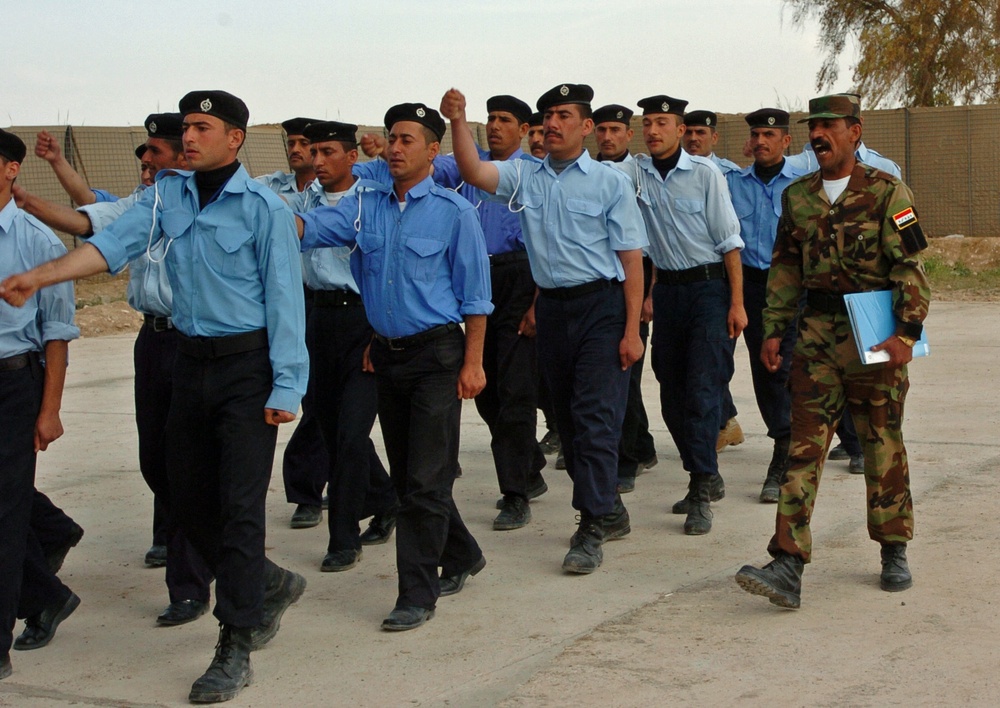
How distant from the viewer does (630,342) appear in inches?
254

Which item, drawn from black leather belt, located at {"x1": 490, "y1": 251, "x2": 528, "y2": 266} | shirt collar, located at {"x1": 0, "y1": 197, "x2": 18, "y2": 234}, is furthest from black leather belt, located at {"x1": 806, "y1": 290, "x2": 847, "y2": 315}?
shirt collar, located at {"x1": 0, "y1": 197, "x2": 18, "y2": 234}

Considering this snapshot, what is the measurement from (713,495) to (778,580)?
2.11 metres

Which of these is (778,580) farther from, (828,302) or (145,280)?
(145,280)

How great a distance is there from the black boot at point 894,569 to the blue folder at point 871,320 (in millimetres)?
888

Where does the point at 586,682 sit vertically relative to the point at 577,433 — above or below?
below

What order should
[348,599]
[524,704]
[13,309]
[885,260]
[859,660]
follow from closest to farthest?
[524,704], [859,660], [13,309], [885,260], [348,599]

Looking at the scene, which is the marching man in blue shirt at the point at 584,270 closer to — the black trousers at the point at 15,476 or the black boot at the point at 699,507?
the black boot at the point at 699,507

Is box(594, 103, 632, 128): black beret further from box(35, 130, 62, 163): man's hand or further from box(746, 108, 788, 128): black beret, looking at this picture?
box(35, 130, 62, 163): man's hand

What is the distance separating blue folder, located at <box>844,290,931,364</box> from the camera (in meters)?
5.49

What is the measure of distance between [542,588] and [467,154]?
1.98 metres

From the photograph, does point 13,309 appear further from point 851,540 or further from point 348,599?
point 851,540

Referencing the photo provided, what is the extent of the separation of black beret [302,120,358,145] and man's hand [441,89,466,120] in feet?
4.79

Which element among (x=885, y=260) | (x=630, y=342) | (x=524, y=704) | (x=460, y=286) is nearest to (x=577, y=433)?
(x=630, y=342)

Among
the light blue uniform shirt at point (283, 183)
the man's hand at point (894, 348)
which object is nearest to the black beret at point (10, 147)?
the light blue uniform shirt at point (283, 183)
